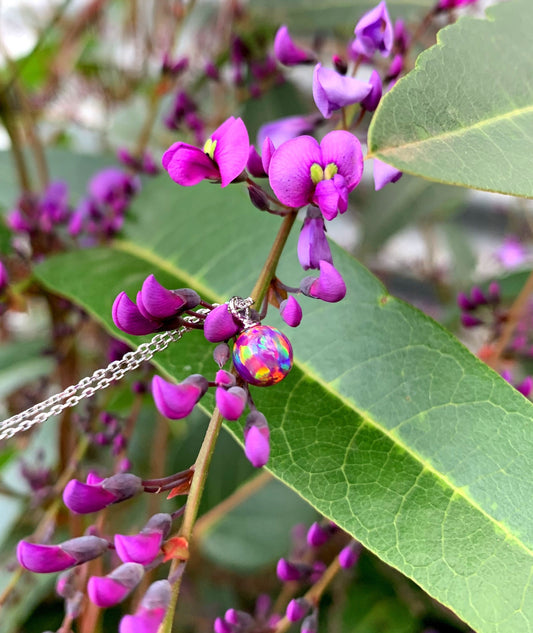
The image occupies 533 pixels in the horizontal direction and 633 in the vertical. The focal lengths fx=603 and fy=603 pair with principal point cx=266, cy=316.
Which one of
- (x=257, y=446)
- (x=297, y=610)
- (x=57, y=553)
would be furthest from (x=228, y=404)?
(x=297, y=610)

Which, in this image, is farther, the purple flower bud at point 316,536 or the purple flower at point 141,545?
the purple flower bud at point 316,536

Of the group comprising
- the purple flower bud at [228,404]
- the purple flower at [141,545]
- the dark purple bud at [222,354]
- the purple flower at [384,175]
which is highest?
the purple flower at [384,175]

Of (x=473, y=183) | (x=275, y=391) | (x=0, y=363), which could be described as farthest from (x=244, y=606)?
(x=473, y=183)

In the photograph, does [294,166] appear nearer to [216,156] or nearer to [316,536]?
[216,156]

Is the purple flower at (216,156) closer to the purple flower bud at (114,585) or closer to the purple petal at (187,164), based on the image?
the purple petal at (187,164)

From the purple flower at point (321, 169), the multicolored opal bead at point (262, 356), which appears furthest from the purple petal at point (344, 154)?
the multicolored opal bead at point (262, 356)

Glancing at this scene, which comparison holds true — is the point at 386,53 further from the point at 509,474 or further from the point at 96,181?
the point at 96,181
